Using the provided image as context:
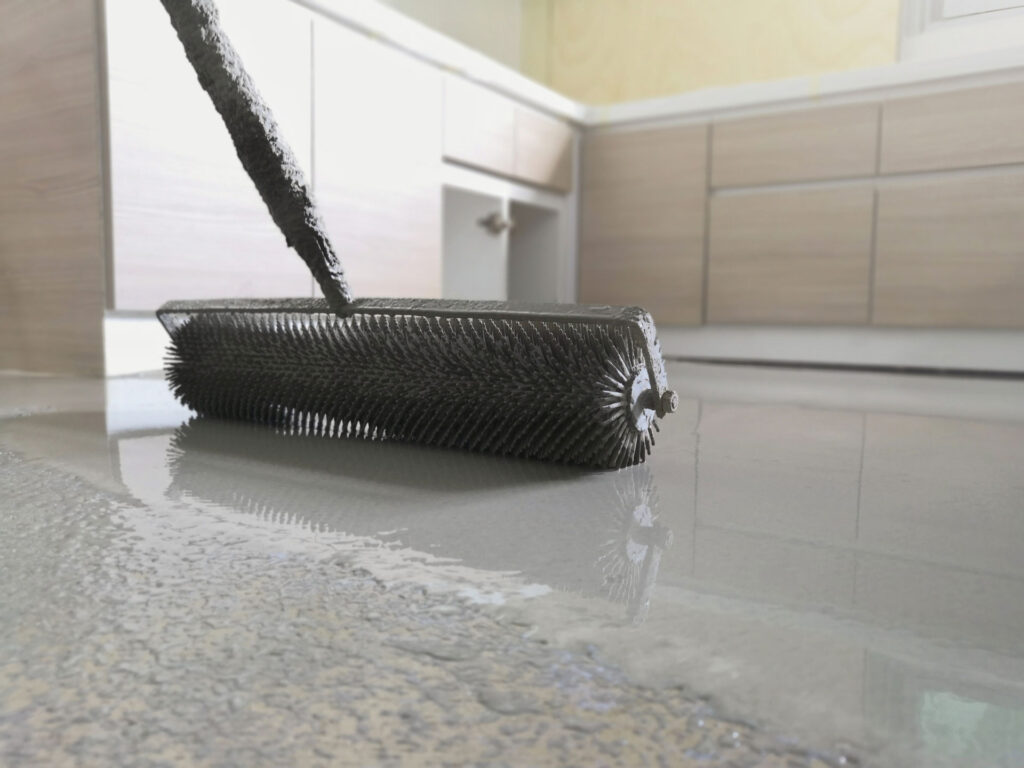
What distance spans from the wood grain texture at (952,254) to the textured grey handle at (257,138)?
6.67 feet

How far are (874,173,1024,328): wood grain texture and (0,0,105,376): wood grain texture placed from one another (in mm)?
2059

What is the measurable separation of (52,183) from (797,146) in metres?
2.04

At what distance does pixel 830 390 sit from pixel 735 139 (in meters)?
1.28

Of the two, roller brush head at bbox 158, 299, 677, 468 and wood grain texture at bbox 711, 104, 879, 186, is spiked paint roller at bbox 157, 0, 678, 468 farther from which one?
wood grain texture at bbox 711, 104, 879, 186

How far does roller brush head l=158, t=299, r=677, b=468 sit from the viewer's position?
0.66m

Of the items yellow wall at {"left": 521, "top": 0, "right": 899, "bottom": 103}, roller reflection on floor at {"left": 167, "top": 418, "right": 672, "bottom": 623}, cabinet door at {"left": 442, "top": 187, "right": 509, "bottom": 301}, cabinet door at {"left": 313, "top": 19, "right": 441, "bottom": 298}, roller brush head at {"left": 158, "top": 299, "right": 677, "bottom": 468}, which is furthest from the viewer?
yellow wall at {"left": 521, "top": 0, "right": 899, "bottom": 103}

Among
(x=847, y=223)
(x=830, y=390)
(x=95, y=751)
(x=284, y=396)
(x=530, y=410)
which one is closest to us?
(x=95, y=751)

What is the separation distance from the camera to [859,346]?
8.05ft

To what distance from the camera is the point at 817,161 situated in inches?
98.7

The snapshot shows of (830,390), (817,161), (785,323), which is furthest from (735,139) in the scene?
(830,390)

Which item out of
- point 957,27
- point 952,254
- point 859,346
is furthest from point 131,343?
point 957,27

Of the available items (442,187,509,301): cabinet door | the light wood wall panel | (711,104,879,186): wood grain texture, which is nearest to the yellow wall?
(711,104,879,186): wood grain texture

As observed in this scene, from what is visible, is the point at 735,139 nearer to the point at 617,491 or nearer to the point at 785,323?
the point at 785,323

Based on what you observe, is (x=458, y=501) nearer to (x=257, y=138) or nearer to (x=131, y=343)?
(x=257, y=138)
